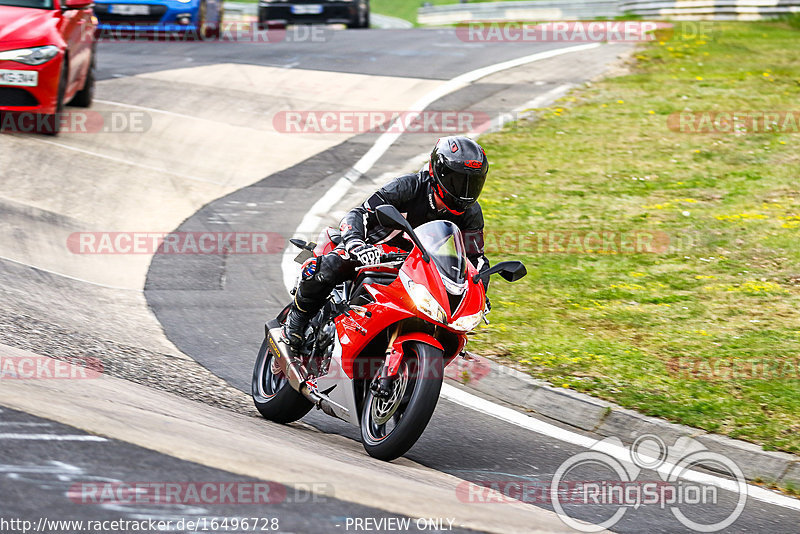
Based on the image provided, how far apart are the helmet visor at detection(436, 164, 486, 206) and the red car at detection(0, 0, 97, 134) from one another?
27.6 ft

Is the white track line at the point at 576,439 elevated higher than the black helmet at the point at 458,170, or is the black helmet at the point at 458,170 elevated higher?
the black helmet at the point at 458,170

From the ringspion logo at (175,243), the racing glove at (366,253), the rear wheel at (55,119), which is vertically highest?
the racing glove at (366,253)

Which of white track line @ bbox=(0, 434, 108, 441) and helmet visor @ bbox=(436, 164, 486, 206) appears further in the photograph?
helmet visor @ bbox=(436, 164, 486, 206)

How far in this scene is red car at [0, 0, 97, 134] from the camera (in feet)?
40.7

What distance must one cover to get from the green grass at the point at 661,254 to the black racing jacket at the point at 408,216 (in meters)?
1.75

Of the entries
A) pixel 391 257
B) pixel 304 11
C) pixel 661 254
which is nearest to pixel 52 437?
pixel 391 257

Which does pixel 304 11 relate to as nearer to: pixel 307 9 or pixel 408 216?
pixel 307 9

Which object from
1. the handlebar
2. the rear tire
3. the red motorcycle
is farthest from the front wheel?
the rear tire

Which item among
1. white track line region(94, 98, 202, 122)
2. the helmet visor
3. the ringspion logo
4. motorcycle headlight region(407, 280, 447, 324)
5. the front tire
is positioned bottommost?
the ringspion logo

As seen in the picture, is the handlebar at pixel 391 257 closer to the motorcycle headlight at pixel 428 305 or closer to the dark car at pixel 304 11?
the motorcycle headlight at pixel 428 305

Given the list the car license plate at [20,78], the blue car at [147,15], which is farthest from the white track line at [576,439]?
the blue car at [147,15]

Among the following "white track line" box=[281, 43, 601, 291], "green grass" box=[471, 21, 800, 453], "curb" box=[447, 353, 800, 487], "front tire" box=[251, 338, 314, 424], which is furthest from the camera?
"white track line" box=[281, 43, 601, 291]

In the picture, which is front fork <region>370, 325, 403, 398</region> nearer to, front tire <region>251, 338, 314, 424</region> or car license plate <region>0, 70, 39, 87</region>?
front tire <region>251, 338, 314, 424</region>

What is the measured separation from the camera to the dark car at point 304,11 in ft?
90.7
